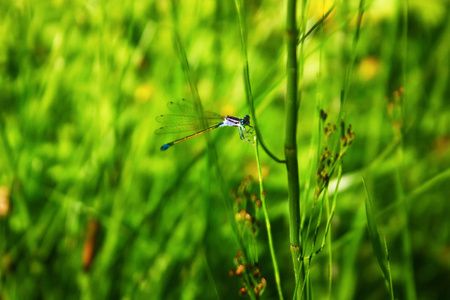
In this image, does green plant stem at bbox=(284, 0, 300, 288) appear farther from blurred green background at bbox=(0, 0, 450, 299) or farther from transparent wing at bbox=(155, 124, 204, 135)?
transparent wing at bbox=(155, 124, 204, 135)

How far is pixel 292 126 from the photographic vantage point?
0.69m

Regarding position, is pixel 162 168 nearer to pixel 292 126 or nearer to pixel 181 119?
pixel 181 119

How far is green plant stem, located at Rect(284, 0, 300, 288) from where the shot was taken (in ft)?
2.16

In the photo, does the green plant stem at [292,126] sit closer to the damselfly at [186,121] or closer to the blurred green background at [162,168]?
the blurred green background at [162,168]

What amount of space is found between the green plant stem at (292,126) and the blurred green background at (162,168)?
18 centimetres

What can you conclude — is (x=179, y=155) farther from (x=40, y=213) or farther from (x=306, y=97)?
(x=306, y=97)

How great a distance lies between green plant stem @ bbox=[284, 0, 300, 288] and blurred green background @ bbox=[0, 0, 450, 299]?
0.18 m

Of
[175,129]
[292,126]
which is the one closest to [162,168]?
[175,129]

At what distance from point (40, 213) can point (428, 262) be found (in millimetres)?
1550

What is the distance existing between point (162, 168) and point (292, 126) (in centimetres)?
107

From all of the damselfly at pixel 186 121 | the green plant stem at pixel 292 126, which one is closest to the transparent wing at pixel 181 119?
the damselfly at pixel 186 121

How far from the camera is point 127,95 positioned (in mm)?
2121

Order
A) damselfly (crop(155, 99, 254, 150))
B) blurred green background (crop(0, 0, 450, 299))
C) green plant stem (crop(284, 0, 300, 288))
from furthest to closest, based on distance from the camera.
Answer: blurred green background (crop(0, 0, 450, 299)) < damselfly (crop(155, 99, 254, 150)) < green plant stem (crop(284, 0, 300, 288))

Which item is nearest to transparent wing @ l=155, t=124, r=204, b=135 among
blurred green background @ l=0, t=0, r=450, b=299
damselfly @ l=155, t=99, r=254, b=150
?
damselfly @ l=155, t=99, r=254, b=150
